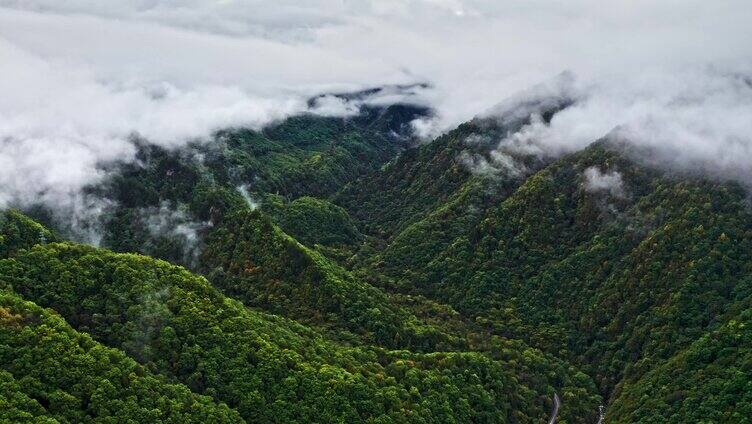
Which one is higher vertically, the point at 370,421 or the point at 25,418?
the point at 25,418

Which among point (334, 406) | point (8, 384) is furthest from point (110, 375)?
point (334, 406)

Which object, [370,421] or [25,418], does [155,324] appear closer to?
[25,418]

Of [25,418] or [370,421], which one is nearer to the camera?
[25,418]

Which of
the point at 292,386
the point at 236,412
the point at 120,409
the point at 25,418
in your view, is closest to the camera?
the point at 25,418

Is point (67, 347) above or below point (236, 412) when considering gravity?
above

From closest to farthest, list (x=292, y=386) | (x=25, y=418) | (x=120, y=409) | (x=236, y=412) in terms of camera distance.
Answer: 1. (x=25, y=418)
2. (x=120, y=409)
3. (x=236, y=412)
4. (x=292, y=386)

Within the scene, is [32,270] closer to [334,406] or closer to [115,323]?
[115,323]

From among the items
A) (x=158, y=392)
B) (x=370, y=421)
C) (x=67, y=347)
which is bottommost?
(x=370, y=421)

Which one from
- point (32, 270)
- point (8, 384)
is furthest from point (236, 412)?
point (32, 270)

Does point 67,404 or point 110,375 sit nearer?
point 67,404
